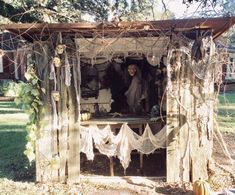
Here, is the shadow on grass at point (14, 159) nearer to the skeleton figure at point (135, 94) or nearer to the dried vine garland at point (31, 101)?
the dried vine garland at point (31, 101)

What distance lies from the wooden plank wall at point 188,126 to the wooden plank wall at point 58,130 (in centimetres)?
179

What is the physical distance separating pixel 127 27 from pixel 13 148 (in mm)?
5836

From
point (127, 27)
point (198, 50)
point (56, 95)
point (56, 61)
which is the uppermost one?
point (127, 27)

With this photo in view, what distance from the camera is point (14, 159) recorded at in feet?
30.6

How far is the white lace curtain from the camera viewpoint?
7402 mm

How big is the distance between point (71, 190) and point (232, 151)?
4975mm

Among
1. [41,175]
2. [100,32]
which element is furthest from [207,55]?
[41,175]

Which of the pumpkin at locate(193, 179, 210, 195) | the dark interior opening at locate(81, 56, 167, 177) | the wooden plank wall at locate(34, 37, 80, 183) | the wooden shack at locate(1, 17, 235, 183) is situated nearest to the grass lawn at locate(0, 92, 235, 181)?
the wooden plank wall at locate(34, 37, 80, 183)

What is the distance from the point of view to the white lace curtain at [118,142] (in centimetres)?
740

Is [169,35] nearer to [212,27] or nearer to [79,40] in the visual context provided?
[212,27]

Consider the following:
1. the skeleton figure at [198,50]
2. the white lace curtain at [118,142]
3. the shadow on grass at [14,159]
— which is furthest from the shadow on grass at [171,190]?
the shadow on grass at [14,159]

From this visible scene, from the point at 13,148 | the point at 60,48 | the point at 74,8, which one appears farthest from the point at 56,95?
the point at 74,8

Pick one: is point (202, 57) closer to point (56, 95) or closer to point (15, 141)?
point (56, 95)

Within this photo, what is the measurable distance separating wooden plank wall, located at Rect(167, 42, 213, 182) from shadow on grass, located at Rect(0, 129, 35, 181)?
2.92m
